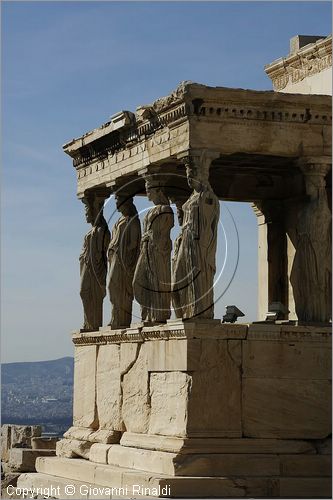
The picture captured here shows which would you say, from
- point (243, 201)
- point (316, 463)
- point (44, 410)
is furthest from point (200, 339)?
point (44, 410)

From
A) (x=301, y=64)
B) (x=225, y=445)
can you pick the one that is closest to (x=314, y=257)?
(x=225, y=445)

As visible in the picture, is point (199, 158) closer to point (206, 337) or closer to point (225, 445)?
point (206, 337)

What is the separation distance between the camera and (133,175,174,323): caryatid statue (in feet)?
66.4

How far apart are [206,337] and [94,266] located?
4.00 meters

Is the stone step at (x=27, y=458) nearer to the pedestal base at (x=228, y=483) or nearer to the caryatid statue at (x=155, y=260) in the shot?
the pedestal base at (x=228, y=483)

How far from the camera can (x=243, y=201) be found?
22.5m

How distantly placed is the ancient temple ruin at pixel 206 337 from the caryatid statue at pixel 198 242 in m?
0.02

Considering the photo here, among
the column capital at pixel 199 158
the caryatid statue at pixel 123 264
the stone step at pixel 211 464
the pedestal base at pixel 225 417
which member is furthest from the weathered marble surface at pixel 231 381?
the column capital at pixel 199 158

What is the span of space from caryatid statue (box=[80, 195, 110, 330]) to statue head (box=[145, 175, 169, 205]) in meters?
2.38

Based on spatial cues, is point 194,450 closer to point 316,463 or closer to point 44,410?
point 316,463

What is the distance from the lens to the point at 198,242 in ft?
63.1

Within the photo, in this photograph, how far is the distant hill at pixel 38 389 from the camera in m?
151

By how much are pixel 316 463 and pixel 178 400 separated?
1.82m

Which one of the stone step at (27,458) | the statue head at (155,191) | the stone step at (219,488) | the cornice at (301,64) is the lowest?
the stone step at (219,488)
